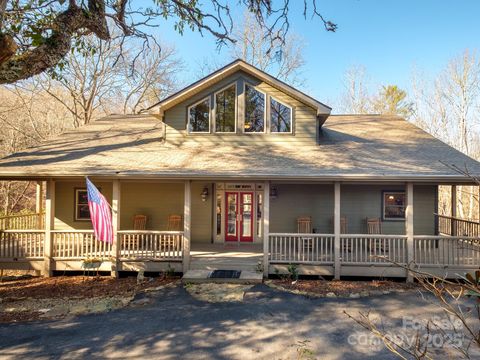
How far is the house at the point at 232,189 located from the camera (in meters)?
9.80

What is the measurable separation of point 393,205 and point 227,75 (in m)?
7.65

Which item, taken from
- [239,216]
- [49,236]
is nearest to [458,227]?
[239,216]

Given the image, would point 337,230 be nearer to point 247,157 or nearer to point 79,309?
point 247,157

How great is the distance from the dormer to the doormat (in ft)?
15.4

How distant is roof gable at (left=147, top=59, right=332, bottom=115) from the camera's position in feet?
36.6

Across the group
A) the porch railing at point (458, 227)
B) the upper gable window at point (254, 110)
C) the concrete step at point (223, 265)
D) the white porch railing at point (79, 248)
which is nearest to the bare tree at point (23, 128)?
the white porch railing at point (79, 248)

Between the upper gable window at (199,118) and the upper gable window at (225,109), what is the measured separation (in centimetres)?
34

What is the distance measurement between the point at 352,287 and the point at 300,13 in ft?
23.2

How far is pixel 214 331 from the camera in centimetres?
604

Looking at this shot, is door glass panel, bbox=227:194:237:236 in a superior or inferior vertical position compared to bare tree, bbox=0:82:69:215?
inferior

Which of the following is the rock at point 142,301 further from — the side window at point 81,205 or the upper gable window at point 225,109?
Answer: the upper gable window at point 225,109

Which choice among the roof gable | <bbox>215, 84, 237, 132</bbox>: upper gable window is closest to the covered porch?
<bbox>215, 84, 237, 132</bbox>: upper gable window

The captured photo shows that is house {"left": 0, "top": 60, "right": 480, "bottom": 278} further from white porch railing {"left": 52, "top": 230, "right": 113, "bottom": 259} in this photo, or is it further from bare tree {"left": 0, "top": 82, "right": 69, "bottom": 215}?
bare tree {"left": 0, "top": 82, "right": 69, "bottom": 215}

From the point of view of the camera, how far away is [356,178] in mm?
8898
